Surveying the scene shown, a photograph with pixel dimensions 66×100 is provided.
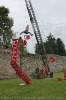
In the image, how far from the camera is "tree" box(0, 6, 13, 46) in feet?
126

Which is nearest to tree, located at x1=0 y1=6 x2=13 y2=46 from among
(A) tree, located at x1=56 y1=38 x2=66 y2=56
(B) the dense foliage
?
(B) the dense foliage

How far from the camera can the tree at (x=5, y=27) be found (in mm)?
38500

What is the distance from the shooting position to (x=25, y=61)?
92.2ft

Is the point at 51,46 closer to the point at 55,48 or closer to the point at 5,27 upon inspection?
the point at 55,48

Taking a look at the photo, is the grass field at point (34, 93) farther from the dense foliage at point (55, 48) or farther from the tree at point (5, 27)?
the dense foliage at point (55, 48)

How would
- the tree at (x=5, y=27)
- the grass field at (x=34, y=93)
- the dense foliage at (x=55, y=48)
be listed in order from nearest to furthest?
the grass field at (x=34, y=93) → the tree at (x=5, y=27) → the dense foliage at (x=55, y=48)

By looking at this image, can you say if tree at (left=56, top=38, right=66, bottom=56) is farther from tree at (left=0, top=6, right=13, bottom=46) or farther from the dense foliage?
tree at (left=0, top=6, right=13, bottom=46)

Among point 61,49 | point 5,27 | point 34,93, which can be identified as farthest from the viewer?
point 61,49


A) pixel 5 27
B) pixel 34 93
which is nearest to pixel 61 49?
pixel 5 27

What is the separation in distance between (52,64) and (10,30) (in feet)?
26.3

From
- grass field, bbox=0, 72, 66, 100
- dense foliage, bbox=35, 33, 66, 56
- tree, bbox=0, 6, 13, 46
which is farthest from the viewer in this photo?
dense foliage, bbox=35, 33, 66, 56

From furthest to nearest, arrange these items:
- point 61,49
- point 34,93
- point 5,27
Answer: point 61,49
point 5,27
point 34,93

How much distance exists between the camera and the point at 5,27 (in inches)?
1523

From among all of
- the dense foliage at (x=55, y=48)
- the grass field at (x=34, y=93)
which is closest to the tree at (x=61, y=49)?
the dense foliage at (x=55, y=48)
